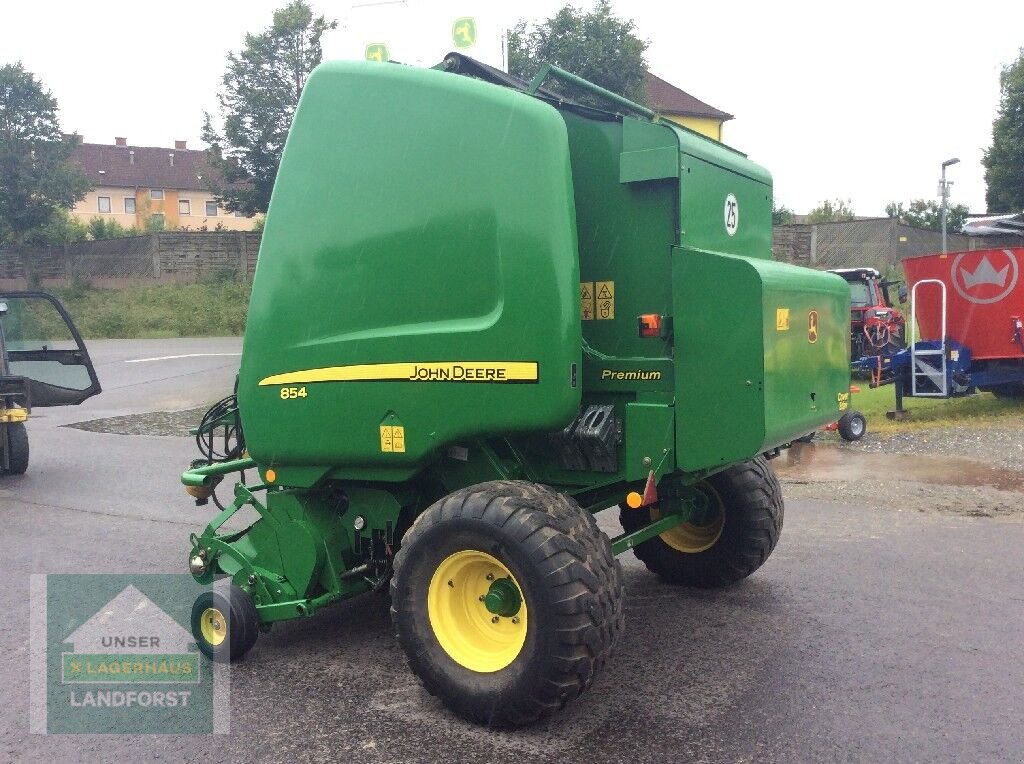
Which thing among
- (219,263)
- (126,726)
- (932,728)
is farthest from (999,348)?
(219,263)

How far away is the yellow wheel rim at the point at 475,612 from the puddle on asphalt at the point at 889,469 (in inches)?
226

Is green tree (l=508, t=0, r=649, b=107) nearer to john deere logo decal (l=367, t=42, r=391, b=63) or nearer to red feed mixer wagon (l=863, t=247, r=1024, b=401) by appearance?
red feed mixer wagon (l=863, t=247, r=1024, b=401)

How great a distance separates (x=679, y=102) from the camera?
140 feet

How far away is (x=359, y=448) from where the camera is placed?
13.2 ft

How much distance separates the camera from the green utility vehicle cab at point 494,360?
3.57m

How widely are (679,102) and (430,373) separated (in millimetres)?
41873

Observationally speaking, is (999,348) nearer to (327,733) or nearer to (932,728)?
(932,728)

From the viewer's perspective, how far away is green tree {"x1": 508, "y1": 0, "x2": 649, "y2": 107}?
93.5 feet

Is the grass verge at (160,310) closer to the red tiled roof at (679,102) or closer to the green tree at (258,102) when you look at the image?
the green tree at (258,102)

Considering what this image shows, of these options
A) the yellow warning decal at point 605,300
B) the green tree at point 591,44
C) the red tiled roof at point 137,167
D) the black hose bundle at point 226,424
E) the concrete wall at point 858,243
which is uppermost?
the red tiled roof at point 137,167

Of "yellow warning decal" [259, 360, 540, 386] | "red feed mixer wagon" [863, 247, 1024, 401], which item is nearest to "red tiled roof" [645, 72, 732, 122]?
"red feed mixer wagon" [863, 247, 1024, 401]

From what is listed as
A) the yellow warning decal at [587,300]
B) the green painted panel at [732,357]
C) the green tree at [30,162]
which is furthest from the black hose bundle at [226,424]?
the green tree at [30,162]

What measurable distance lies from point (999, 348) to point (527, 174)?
9.94 meters

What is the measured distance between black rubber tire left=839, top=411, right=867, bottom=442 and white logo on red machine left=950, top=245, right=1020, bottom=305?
2.48 m
